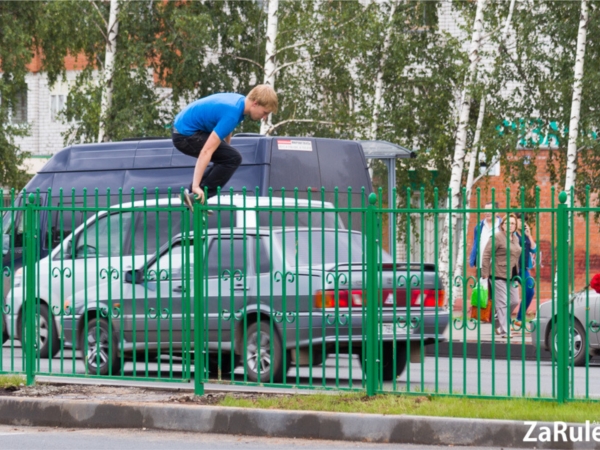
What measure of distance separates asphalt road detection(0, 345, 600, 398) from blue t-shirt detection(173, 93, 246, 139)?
1.95 meters

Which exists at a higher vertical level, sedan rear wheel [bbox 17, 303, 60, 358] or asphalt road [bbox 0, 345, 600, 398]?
sedan rear wheel [bbox 17, 303, 60, 358]

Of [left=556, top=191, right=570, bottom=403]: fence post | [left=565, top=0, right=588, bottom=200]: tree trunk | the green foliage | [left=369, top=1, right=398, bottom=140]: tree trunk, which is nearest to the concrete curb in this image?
[left=556, top=191, right=570, bottom=403]: fence post

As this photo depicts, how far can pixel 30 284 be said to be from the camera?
10742mm

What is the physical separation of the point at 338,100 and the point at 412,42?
2769 mm

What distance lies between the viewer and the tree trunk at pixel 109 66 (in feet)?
95.5

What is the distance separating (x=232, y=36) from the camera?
105 ft

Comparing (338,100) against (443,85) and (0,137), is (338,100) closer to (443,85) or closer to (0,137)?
(443,85)

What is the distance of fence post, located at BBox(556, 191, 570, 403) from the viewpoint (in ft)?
29.0

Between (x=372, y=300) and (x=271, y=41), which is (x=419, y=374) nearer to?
(x=372, y=300)

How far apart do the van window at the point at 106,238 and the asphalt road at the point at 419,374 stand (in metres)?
0.93

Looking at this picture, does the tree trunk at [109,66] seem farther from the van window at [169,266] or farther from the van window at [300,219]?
the van window at [300,219]

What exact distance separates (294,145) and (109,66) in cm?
1273

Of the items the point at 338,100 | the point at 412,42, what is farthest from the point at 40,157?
the point at 412,42

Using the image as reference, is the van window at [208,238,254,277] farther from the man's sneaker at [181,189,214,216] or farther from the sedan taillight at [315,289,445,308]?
the sedan taillight at [315,289,445,308]
